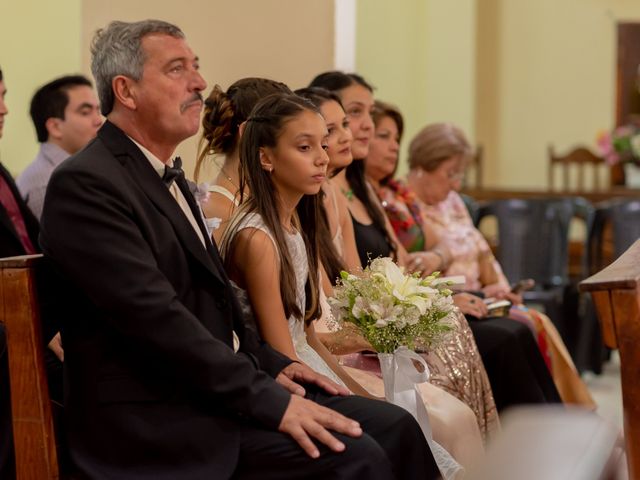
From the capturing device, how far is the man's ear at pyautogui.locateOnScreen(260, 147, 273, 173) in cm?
317

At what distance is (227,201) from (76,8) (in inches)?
71.8

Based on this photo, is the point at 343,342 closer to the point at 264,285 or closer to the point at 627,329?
the point at 264,285

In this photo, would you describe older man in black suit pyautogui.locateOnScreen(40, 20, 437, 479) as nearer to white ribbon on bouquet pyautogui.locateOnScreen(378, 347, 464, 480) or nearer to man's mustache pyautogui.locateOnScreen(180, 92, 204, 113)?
man's mustache pyautogui.locateOnScreen(180, 92, 204, 113)

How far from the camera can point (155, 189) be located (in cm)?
256

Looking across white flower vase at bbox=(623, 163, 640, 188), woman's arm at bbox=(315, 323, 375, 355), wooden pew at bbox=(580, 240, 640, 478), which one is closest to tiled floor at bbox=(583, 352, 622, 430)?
woman's arm at bbox=(315, 323, 375, 355)

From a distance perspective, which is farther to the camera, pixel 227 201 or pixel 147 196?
pixel 227 201

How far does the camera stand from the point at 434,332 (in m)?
3.05

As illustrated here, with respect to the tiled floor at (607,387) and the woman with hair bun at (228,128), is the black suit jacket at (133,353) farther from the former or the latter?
the tiled floor at (607,387)

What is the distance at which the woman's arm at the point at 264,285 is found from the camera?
299 centimetres

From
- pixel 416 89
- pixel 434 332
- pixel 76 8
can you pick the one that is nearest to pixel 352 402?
pixel 434 332

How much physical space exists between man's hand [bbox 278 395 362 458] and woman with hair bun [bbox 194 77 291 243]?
3.65 ft

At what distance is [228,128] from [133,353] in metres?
1.26

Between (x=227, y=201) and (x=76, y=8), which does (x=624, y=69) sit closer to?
(x=76, y=8)

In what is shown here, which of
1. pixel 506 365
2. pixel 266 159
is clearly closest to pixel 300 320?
pixel 266 159
